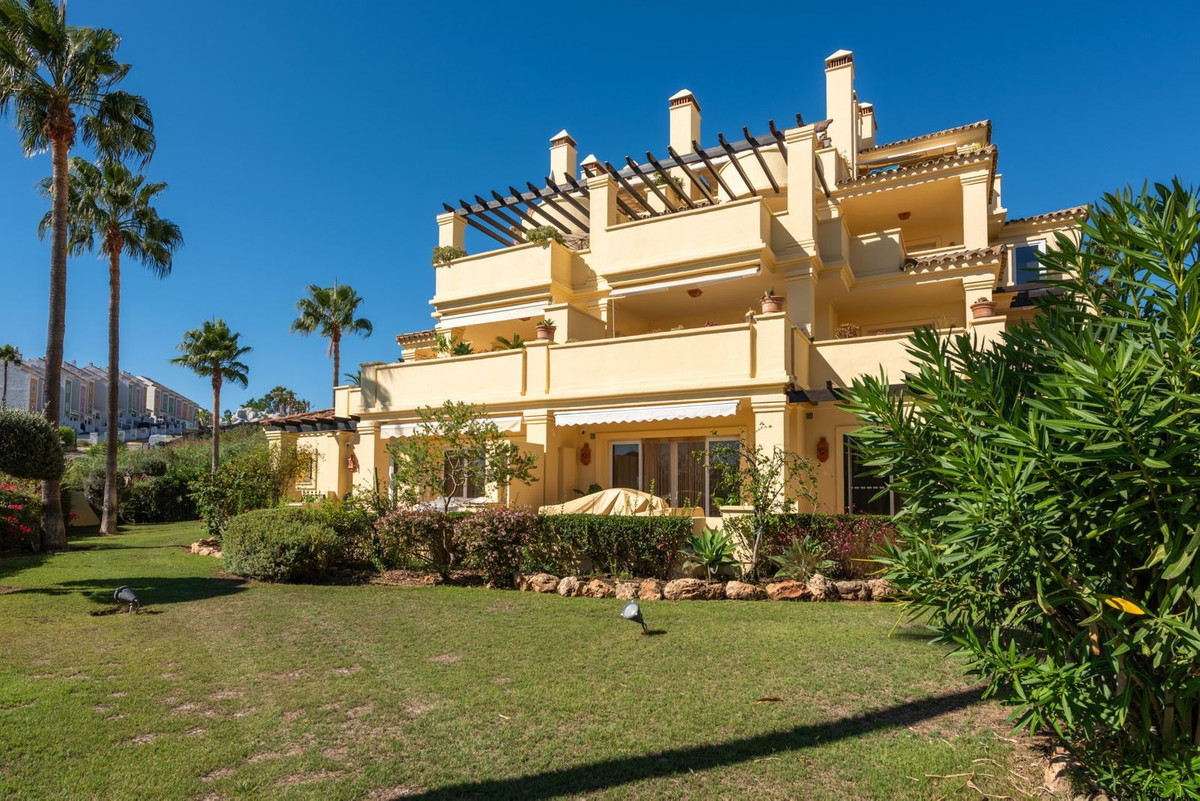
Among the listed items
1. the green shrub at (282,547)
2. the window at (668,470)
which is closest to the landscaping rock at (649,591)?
the window at (668,470)

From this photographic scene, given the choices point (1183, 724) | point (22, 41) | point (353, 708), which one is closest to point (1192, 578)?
point (1183, 724)

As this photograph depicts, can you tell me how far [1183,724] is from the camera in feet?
14.0

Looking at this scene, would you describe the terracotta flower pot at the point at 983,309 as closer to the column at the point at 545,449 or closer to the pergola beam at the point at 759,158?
the pergola beam at the point at 759,158

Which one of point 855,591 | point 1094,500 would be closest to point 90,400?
point 855,591

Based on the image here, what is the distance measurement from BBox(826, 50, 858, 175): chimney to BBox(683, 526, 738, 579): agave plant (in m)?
18.6

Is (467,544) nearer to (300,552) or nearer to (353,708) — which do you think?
(300,552)

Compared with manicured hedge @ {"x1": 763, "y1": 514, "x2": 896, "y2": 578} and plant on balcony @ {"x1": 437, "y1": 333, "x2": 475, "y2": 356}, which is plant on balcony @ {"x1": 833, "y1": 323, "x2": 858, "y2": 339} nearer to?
manicured hedge @ {"x1": 763, "y1": 514, "x2": 896, "y2": 578}

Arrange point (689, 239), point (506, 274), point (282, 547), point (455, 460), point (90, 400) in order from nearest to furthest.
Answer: point (282, 547)
point (455, 460)
point (689, 239)
point (506, 274)
point (90, 400)

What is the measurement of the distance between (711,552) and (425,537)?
24.1 feet

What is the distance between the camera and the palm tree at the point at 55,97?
2223 cm

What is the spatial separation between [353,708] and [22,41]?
2650 cm

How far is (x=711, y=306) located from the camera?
2514 centimetres

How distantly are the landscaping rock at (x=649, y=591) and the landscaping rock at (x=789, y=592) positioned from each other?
2.32 metres

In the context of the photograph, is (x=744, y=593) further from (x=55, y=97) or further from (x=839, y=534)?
(x=55, y=97)
